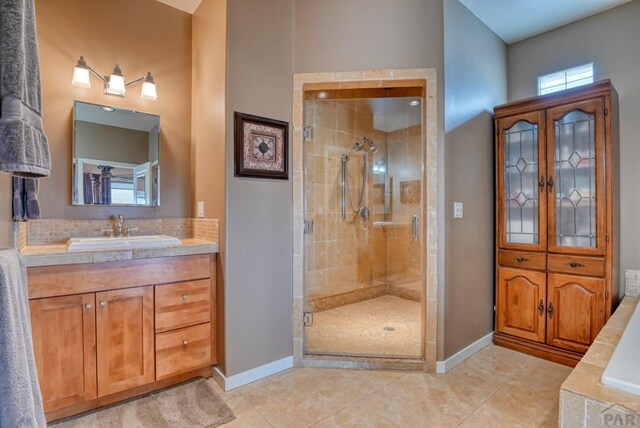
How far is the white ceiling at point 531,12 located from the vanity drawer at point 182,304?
2972 mm

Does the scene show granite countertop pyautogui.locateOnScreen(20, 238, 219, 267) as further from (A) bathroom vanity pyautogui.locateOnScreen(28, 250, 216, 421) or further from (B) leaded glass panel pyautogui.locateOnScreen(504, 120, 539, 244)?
(B) leaded glass panel pyautogui.locateOnScreen(504, 120, 539, 244)

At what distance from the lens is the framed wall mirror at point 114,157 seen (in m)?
2.22

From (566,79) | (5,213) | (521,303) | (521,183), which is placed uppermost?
(566,79)

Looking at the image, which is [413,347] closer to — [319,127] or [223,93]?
[319,127]

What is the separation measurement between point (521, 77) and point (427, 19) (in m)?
1.45

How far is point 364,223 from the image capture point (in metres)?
3.34

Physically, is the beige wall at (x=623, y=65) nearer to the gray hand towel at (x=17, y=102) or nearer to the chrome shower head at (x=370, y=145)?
the chrome shower head at (x=370, y=145)

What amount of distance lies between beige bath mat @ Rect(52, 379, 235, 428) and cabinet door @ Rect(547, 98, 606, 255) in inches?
107

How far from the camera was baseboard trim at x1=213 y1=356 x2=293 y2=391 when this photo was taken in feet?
6.82

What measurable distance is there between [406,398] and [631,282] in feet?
6.76

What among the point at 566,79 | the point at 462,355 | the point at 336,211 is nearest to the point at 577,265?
the point at 462,355

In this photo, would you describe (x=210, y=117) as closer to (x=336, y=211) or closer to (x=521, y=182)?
(x=336, y=211)

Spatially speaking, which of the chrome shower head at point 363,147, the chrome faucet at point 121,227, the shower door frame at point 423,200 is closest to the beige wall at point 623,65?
the shower door frame at point 423,200

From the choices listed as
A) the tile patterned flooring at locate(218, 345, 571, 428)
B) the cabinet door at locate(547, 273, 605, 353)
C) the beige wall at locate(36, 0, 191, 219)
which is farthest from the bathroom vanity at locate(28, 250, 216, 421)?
the cabinet door at locate(547, 273, 605, 353)
